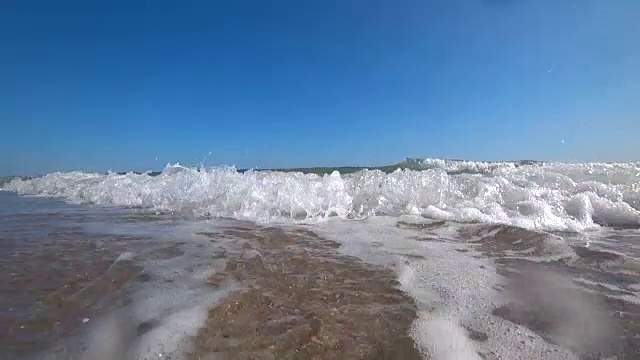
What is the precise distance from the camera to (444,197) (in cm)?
727

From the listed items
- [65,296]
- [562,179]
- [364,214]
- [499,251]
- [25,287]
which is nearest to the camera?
[65,296]

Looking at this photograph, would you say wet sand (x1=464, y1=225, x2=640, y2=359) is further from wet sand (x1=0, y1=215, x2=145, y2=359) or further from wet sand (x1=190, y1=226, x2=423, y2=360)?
wet sand (x1=0, y1=215, x2=145, y2=359)

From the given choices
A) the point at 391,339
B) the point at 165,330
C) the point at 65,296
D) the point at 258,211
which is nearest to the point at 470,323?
the point at 391,339

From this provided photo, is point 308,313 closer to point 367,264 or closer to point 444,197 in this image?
point 367,264

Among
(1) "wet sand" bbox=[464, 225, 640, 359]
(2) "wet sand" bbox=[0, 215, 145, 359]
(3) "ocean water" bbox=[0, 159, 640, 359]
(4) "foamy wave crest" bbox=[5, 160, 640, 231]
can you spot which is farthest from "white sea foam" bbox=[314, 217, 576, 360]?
(2) "wet sand" bbox=[0, 215, 145, 359]

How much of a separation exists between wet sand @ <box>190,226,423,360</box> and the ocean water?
2cm

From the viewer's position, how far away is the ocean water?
2.18m

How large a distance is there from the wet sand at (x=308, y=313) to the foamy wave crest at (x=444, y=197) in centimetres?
304

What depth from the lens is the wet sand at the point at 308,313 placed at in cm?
206

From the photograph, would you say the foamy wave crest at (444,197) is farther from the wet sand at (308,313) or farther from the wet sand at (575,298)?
the wet sand at (308,313)

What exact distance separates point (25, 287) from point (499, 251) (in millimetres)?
4167

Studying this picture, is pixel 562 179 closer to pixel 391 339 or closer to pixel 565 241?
pixel 565 241

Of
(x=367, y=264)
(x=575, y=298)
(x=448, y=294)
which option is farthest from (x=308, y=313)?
(x=575, y=298)

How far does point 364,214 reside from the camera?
6.73 metres
